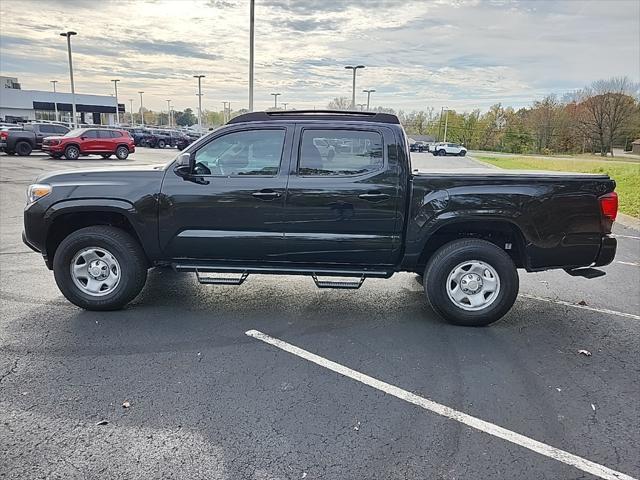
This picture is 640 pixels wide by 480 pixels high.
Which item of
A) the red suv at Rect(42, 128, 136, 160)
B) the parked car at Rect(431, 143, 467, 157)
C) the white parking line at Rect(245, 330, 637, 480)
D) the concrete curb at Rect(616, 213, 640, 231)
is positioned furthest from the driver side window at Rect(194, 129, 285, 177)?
the parked car at Rect(431, 143, 467, 157)

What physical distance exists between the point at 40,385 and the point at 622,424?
13.0 feet

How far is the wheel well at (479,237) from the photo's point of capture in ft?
15.9

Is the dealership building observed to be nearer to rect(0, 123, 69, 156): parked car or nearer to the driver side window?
rect(0, 123, 69, 156): parked car

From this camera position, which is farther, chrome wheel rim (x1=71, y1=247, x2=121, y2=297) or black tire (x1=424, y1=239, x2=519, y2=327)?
chrome wheel rim (x1=71, y1=247, x2=121, y2=297)

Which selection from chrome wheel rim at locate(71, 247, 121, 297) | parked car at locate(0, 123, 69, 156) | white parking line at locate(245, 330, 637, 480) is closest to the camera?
white parking line at locate(245, 330, 637, 480)

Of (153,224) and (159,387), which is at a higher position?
(153,224)

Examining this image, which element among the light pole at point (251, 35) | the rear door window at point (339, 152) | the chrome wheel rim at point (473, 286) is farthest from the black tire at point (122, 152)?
the chrome wheel rim at point (473, 286)

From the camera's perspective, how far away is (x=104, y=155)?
86.5ft

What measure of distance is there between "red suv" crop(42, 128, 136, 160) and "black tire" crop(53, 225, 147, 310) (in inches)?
873

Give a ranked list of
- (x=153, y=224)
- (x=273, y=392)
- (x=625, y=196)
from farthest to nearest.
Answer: (x=625, y=196) → (x=153, y=224) → (x=273, y=392)

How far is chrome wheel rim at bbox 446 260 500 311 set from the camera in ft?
15.6

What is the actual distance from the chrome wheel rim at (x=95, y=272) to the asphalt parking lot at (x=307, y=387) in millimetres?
253

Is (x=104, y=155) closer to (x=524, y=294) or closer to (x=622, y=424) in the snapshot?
(x=524, y=294)

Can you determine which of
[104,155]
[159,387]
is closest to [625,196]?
[159,387]
